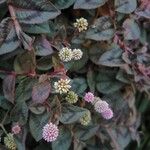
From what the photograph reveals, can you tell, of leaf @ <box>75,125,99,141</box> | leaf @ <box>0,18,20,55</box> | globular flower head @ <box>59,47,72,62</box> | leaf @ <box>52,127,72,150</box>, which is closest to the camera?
leaf @ <box>0,18,20,55</box>

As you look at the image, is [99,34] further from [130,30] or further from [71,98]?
[71,98]

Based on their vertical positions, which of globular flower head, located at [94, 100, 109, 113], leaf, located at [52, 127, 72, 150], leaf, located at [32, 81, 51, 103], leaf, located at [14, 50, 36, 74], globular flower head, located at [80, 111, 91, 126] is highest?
leaf, located at [14, 50, 36, 74]

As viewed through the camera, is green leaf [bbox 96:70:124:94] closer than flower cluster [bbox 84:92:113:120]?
No

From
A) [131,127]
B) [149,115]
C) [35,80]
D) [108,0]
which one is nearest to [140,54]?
[108,0]

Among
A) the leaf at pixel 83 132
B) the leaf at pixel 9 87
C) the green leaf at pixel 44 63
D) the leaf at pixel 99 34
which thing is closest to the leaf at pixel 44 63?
the green leaf at pixel 44 63

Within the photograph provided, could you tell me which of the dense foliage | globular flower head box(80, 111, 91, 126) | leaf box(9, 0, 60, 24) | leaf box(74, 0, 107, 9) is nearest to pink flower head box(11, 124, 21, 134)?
the dense foliage

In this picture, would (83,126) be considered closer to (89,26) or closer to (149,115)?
(89,26)

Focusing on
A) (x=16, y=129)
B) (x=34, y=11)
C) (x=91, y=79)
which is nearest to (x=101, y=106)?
(x=91, y=79)

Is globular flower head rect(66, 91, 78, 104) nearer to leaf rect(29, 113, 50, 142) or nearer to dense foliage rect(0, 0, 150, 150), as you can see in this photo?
dense foliage rect(0, 0, 150, 150)
